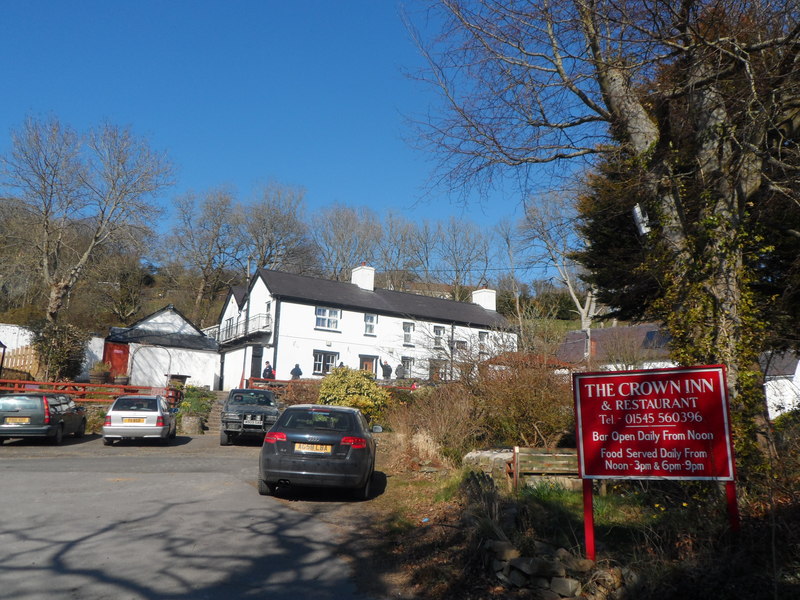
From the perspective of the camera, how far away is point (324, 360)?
39.9 meters

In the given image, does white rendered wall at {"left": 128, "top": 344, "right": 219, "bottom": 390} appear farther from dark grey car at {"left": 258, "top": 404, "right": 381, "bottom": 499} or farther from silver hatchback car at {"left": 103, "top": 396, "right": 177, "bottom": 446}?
dark grey car at {"left": 258, "top": 404, "right": 381, "bottom": 499}

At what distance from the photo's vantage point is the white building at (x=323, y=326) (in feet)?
126

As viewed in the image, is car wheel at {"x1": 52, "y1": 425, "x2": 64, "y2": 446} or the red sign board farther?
car wheel at {"x1": 52, "y1": 425, "x2": 64, "y2": 446}

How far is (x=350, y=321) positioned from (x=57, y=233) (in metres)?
17.1

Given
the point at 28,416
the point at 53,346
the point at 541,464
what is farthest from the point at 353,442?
the point at 53,346

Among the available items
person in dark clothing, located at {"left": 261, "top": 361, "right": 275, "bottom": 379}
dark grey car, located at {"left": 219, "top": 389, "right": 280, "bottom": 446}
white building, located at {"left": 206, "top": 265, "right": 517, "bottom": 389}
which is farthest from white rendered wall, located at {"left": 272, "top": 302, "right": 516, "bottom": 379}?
dark grey car, located at {"left": 219, "top": 389, "right": 280, "bottom": 446}

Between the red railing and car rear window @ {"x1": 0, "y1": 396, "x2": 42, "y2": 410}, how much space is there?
20.6ft

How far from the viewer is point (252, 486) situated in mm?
11461

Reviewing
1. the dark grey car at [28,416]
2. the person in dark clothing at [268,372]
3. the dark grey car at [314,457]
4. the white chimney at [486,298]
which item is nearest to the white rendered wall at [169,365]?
the person in dark clothing at [268,372]

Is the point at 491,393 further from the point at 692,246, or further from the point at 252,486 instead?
the point at 692,246

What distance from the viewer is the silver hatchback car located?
58.9 feet

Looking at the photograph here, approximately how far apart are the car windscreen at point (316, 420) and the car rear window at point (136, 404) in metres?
9.52

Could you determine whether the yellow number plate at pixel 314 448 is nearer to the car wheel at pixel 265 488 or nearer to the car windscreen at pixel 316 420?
the car windscreen at pixel 316 420

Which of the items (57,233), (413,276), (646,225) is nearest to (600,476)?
(646,225)
